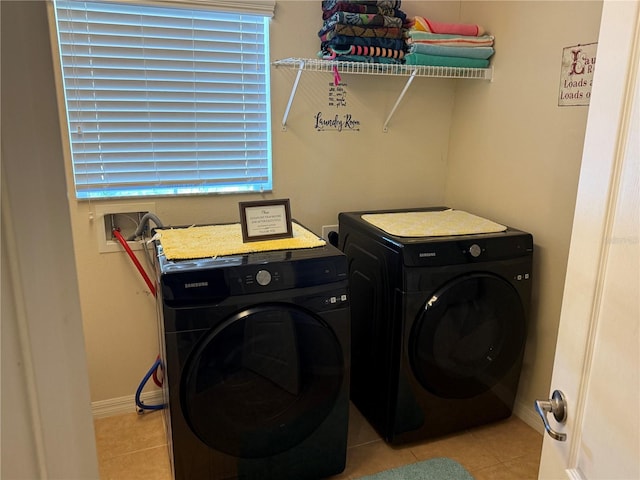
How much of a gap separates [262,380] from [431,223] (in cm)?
103

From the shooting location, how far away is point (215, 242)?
5.92 ft

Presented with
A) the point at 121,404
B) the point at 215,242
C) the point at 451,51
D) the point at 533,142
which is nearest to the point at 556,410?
the point at 215,242

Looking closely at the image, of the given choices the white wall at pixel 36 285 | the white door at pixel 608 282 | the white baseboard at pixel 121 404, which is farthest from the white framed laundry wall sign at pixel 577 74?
the white baseboard at pixel 121 404

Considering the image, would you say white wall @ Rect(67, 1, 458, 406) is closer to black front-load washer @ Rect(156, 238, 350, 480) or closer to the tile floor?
the tile floor

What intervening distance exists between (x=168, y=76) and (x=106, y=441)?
1632 millimetres

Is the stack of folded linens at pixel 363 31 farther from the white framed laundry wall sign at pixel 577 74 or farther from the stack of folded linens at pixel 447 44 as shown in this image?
the white framed laundry wall sign at pixel 577 74

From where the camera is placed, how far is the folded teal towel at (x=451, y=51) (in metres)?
2.13

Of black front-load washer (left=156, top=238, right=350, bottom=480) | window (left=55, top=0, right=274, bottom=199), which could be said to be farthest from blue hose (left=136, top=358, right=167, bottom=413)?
window (left=55, top=0, right=274, bottom=199)

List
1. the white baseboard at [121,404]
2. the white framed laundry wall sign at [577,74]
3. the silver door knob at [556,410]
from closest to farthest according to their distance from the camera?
the silver door knob at [556,410] < the white framed laundry wall sign at [577,74] < the white baseboard at [121,404]

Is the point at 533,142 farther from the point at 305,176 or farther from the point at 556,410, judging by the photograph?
the point at 556,410

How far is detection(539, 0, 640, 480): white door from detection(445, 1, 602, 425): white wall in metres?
1.15

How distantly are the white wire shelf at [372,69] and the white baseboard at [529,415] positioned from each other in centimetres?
159

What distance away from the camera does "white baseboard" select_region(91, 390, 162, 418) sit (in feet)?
7.47

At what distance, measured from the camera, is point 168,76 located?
79.9 inches
